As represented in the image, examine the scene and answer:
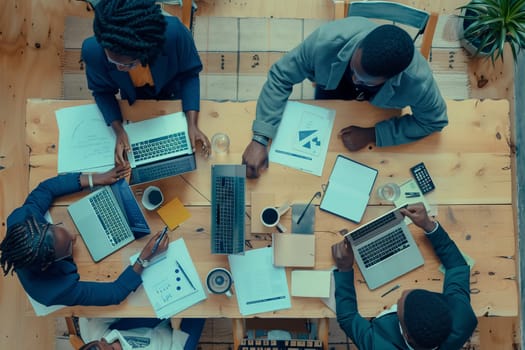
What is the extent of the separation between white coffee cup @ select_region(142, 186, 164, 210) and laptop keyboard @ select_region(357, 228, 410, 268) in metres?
0.75

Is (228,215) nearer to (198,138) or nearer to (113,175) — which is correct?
(198,138)

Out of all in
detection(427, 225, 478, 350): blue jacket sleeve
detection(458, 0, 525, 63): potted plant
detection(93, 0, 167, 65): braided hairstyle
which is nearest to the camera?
detection(93, 0, 167, 65): braided hairstyle

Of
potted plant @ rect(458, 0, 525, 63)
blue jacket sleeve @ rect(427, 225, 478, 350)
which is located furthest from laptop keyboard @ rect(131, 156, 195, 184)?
potted plant @ rect(458, 0, 525, 63)

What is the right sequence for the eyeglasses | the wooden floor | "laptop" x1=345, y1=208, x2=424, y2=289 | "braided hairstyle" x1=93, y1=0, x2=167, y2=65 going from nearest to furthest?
1. "braided hairstyle" x1=93, y1=0, x2=167, y2=65
2. the eyeglasses
3. "laptop" x1=345, y1=208, x2=424, y2=289
4. the wooden floor

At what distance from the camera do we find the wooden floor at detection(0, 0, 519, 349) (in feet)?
8.02

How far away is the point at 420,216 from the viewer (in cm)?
175

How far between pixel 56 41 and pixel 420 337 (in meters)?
2.24

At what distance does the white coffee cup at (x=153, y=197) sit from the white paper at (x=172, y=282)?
155 mm

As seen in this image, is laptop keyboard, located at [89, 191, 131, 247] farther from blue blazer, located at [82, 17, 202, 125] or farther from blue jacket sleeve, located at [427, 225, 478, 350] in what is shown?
blue jacket sleeve, located at [427, 225, 478, 350]

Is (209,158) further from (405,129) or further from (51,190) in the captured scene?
(405,129)

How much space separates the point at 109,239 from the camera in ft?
5.89

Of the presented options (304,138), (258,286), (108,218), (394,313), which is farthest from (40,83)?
(394,313)

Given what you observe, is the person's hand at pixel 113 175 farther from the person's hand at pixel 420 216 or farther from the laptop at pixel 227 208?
the person's hand at pixel 420 216

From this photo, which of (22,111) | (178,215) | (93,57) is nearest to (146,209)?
(178,215)
